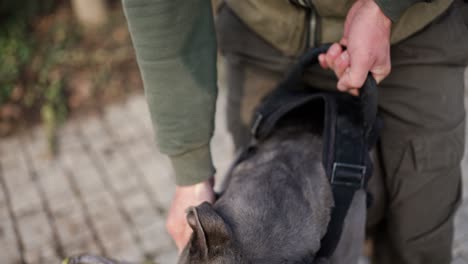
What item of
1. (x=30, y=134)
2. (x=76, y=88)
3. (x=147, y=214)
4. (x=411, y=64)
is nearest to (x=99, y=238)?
(x=147, y=214)

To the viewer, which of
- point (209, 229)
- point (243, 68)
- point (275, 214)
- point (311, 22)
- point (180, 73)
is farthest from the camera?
point (243, 68)

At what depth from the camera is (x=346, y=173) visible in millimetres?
1593

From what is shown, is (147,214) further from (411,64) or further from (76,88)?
(411,64)

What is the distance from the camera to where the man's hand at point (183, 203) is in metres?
1.72

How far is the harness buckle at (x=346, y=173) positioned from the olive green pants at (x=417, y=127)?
0.37m

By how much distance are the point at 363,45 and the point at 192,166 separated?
0.69 m

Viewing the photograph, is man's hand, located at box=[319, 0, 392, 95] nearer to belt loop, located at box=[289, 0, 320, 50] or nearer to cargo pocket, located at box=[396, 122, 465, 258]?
belt loop, located at box=[289, 0, 320, 50]

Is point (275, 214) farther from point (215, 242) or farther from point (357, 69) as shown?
point (357, 69)

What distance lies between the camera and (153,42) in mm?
1651

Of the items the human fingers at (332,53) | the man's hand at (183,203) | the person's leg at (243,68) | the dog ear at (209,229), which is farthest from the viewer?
the person's leg at (243,68)

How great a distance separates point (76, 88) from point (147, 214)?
71.9 inches

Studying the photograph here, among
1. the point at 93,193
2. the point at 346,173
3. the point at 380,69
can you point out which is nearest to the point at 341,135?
the point at 346,173

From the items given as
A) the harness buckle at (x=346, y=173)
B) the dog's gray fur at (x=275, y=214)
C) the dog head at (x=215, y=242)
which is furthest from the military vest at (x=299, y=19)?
the dog head at (x=215, y=242)

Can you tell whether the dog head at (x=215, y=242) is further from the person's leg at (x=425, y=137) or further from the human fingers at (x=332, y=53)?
the person's leg at (x=425, y=137)
